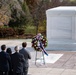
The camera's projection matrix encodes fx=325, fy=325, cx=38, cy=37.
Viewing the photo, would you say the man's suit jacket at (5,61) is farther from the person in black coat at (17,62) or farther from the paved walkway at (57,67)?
the paved walkway at (57,67)

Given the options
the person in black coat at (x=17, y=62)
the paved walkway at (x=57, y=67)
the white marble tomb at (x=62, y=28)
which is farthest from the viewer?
the white marble tomb at (x=62, y=28)

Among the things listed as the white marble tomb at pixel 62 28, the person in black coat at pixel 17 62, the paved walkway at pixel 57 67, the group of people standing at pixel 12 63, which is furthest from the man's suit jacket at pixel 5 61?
the white marble tomb at pixel 62 28

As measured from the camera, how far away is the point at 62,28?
2061cm

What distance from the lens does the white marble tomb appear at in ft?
67.1

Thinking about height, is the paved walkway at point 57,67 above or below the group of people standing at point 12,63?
below

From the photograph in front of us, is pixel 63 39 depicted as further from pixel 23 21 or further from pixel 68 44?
pixel 23 21

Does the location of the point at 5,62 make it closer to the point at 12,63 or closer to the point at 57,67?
the point at 12,63

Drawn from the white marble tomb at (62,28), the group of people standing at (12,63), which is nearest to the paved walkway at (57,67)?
the group of people standing at (12,63)

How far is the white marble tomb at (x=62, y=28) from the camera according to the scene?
67.1 feet

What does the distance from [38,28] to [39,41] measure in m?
20.8

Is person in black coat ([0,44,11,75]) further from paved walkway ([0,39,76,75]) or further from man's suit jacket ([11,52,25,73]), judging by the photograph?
paved walkway ([0,39,76,75])

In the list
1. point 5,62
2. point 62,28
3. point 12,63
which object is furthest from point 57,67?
point 62,28

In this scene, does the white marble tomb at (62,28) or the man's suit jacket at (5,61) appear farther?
the white marble tomb at (62,28)

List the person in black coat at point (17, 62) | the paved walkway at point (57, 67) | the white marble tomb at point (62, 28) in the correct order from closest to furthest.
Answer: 1. the person in black coat at point (17, 62)
2. the paved walkway at point (57, 67)
3. the white marble tomb at point (62, 28)
